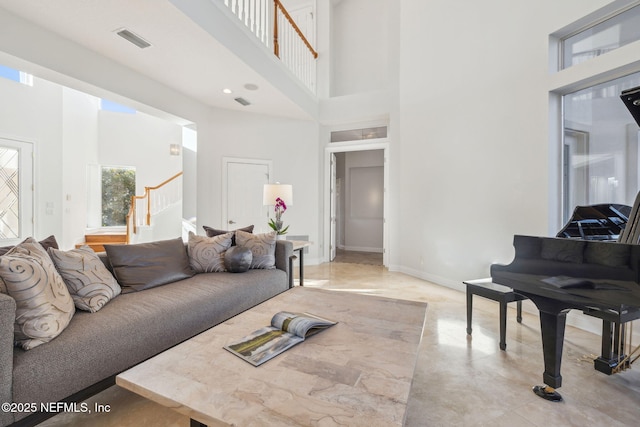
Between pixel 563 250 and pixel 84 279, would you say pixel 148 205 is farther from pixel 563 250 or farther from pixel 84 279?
pixel 563 250

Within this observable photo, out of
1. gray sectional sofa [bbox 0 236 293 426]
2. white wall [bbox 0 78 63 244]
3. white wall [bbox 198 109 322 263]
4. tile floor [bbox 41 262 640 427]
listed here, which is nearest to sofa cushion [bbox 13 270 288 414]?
gray sectional sofa [bbox 0 236 293 426]

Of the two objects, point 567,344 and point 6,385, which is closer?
point 6,385

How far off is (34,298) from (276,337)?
119 cm

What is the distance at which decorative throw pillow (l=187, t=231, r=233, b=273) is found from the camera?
2.84 m

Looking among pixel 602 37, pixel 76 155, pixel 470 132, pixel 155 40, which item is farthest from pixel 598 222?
pixel 76 155

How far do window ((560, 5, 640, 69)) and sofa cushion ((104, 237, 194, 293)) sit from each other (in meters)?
4.18

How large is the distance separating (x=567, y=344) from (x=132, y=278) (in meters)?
3.56

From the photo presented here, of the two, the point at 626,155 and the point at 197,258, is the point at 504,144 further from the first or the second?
the point at 197,258

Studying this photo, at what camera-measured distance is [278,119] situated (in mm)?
5633

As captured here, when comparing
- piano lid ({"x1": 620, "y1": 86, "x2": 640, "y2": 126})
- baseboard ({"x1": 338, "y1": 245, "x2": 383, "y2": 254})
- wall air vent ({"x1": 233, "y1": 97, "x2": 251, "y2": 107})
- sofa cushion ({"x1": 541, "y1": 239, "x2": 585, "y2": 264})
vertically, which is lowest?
baseboard ({"x1": 338, "y1": 245, "x2": 383, "y2": 254})

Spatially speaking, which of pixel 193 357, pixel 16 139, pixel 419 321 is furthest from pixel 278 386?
pixel 16 139

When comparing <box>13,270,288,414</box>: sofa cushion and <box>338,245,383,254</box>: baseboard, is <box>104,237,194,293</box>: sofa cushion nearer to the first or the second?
<box>13,270,288,414</box>: sofa cushion

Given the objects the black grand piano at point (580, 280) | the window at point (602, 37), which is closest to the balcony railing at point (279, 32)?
the window at point (602, 37)

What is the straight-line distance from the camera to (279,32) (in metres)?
4.69
